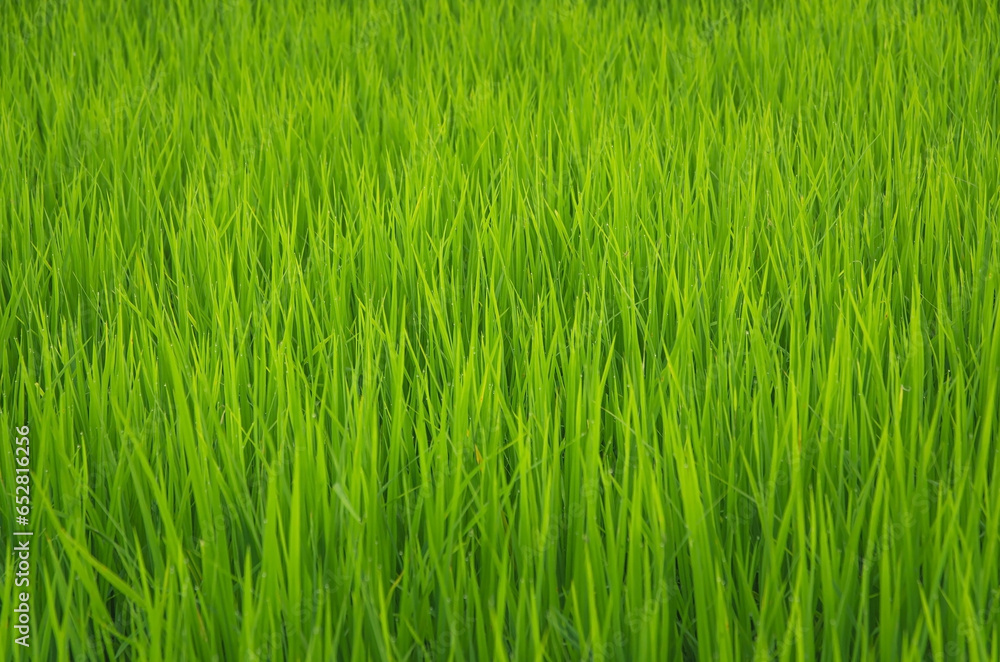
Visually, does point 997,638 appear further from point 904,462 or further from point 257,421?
point 257,421

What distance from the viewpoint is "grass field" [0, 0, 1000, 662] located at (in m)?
0.86

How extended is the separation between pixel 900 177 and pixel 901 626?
115cm

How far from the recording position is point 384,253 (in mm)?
1502

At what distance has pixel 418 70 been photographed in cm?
258

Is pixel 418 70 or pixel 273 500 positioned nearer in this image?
pixel 273 500

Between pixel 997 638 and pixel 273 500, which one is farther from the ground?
pixel 273 500

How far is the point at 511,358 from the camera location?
1.34 metres

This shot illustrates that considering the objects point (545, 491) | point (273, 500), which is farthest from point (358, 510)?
point (545, 491)

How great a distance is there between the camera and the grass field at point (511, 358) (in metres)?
0.86

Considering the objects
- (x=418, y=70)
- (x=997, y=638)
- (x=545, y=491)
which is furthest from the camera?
(x=418, y=70)

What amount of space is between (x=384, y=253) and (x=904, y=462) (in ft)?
2.85

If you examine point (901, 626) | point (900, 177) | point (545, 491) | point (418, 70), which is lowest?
point (901, 626)

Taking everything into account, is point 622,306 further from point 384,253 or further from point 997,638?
point 997,638

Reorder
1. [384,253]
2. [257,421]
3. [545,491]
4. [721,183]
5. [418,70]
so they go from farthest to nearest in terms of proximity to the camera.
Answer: [418,70], [721,183], [384,253], [257,421], [545,491]
